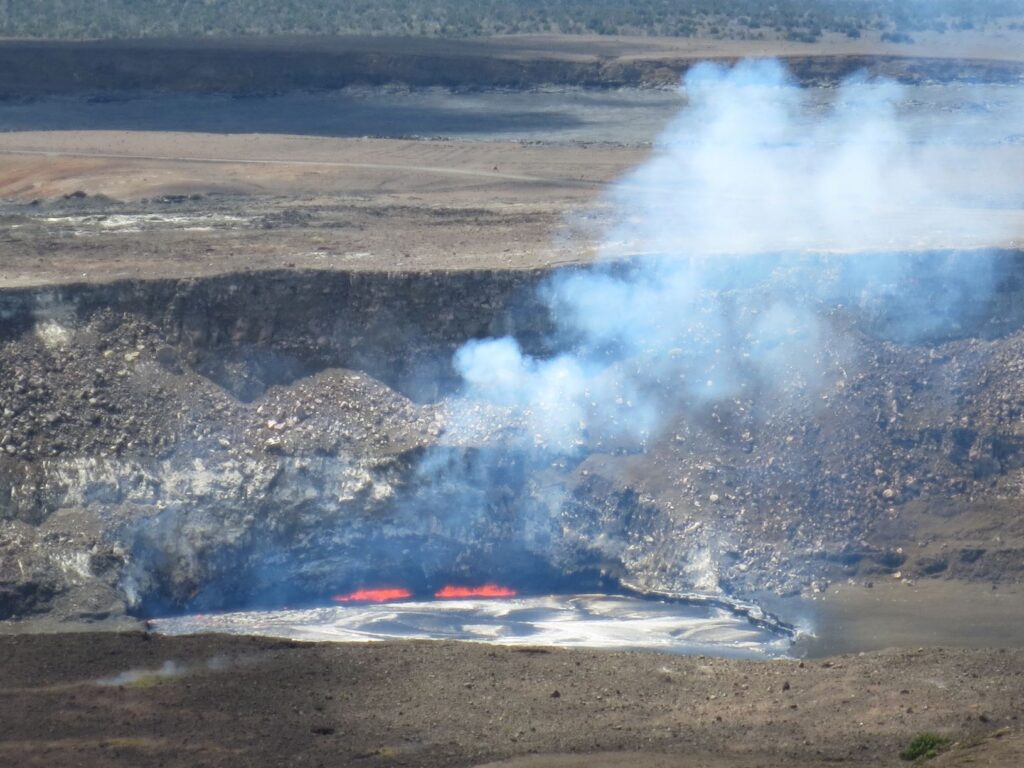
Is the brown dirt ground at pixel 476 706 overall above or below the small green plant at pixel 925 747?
below

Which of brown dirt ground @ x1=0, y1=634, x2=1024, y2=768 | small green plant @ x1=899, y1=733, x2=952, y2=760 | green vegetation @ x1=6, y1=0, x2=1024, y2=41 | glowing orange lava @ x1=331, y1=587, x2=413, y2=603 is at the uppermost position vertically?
green vegetation @ x1=6, y1=0, x2=1024, y2=41

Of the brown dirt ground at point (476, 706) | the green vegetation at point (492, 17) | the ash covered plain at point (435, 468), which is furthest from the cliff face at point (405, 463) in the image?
the green vegetation at point (492, 17)

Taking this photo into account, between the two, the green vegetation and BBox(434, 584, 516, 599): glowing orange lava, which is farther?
the green vegetation

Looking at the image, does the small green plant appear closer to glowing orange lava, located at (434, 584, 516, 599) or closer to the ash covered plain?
the ash covered plain

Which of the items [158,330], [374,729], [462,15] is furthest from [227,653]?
[462,15]

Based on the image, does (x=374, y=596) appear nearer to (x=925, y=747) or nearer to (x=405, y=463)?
(x=405, y=463)

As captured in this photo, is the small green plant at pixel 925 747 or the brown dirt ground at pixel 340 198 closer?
the small green plant at pixel 925 747

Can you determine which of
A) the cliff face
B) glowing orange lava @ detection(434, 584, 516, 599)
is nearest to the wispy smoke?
the cliff face

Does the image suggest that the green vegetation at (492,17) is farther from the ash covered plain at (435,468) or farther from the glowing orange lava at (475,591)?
the glowing orange lava at (475,591)
